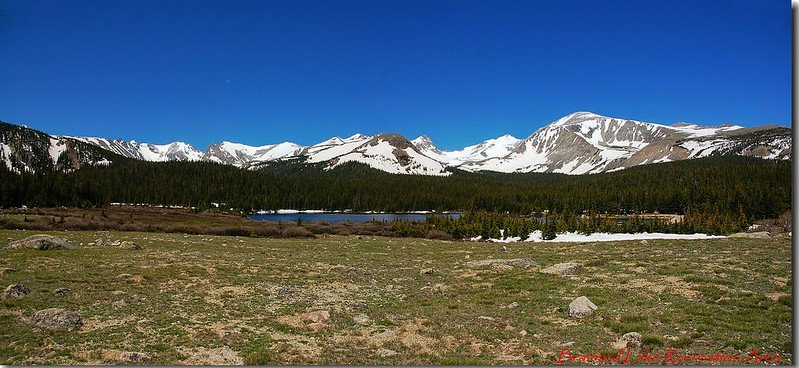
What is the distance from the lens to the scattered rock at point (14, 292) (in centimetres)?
1932

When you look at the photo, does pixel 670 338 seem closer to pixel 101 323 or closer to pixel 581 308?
pixel 581 308

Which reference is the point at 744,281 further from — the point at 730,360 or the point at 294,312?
the point at 294,312

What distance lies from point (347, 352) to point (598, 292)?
14.0 meters

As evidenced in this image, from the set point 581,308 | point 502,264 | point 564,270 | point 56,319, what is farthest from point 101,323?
point 502,264

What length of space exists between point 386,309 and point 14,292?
16324 millimetres

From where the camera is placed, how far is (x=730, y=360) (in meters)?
13.3

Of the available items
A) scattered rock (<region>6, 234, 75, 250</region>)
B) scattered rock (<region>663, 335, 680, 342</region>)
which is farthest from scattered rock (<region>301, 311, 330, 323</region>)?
scattered rock (<region>6, 234, 75, 250</region>)

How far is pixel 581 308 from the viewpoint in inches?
745

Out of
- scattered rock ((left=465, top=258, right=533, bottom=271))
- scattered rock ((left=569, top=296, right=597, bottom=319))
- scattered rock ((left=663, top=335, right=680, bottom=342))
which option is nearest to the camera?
scattered rock ((left=663, top=335, right=680, bottom=342))

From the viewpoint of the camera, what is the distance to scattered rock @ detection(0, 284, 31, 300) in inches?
761

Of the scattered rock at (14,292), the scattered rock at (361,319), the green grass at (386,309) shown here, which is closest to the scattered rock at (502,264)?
the green grass at (386,309)

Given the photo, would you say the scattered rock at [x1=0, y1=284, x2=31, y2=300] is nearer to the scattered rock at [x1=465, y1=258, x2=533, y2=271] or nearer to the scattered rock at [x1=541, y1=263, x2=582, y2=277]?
the scattered rock at [x1=465, y1=258, x2=533, y2=271]

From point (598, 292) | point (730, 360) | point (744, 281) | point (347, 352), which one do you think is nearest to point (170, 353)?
point (347, 352)

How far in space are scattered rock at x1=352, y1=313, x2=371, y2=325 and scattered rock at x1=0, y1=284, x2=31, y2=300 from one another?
1470 centimetres
